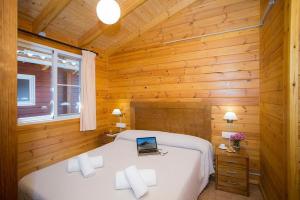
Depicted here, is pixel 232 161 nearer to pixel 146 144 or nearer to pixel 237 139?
pixel 237 139

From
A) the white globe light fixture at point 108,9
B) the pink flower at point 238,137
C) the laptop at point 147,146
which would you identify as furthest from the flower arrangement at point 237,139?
the white globe light fixture at point 108,9

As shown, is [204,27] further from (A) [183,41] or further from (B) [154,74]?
(B) [154,74]

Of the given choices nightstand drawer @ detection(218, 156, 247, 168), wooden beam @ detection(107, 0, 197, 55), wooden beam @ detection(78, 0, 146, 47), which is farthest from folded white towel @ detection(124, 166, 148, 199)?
wooden beam @ detection(107, 0, 197, 55)

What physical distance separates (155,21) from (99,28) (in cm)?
108

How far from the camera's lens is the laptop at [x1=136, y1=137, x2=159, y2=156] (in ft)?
6.98

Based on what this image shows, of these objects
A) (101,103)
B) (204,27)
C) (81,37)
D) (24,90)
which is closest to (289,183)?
(204,27)

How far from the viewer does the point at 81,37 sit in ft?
9.62

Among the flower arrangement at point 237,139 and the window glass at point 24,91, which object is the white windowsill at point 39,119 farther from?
the flower arrangement at point 237,139

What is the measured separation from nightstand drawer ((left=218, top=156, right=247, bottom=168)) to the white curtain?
238cm

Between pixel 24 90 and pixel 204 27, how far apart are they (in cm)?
425

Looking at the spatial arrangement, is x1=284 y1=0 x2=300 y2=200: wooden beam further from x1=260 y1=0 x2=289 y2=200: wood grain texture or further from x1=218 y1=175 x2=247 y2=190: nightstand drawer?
x1=218 y1=175 x2=247 y2=190: nightstand drawer

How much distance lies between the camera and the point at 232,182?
6.90 ft

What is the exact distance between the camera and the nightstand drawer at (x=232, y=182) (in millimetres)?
2047

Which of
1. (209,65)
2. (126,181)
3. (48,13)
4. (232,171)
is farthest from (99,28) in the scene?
(232,171)
